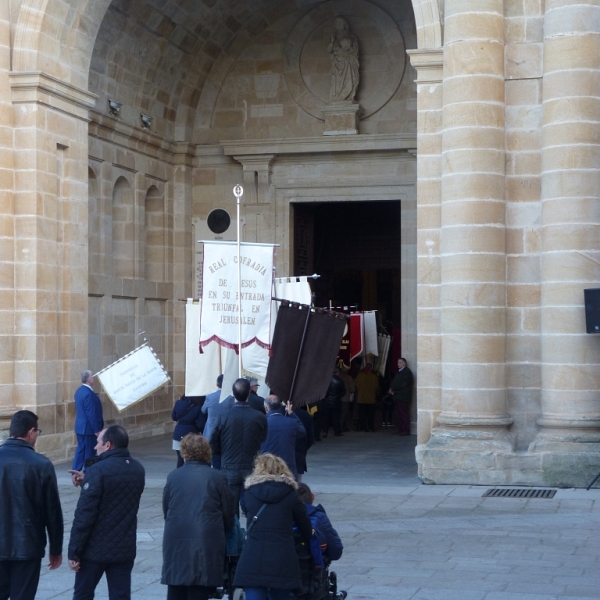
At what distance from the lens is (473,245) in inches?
577

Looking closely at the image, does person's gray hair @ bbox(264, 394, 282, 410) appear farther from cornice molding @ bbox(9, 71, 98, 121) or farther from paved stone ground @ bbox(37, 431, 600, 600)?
cornice molding @ bbox(9, 71, 98, 121)

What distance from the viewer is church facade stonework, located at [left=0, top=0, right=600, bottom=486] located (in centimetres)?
1447

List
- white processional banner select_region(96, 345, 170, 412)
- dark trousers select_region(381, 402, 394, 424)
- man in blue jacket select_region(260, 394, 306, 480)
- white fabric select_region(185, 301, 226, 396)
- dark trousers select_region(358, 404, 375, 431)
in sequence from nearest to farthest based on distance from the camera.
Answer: man in blue jacket select_region(260, 394, 306, 480), white fabric select_region(185, 301, 226, 396), white processional banner select_region(96, 345, 170, 412), dark trousers select_region(358, 404, 375, 431), dark trousers select_region(381, 402, 394, 424)

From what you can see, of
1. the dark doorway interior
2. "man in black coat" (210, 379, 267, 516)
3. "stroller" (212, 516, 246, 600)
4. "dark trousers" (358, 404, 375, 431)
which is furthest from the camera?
the dark doorway interior

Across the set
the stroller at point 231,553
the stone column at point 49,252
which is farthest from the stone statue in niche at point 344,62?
the stroller at point 231,553

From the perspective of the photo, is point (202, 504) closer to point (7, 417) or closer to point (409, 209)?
point (7, 417)

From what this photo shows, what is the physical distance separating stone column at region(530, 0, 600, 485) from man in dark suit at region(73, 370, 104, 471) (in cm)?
565

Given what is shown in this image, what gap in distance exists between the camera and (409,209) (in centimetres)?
2125

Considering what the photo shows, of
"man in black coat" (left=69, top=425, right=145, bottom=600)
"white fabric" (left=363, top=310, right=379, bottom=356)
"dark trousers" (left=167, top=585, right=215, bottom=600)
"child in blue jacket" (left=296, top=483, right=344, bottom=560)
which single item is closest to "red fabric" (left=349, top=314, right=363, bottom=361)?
"white fabric" (left=363, top=310, right=379, bottom=356)

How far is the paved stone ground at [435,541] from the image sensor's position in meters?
8.92

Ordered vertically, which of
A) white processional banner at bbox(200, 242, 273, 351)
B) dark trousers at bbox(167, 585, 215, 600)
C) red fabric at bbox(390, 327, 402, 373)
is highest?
white processional banner at bbox(200, 242, 273, 351)

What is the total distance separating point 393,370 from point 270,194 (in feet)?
19.0

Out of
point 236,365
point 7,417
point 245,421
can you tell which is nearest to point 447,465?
point 236,365

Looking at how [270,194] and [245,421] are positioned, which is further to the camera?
[270,194]
